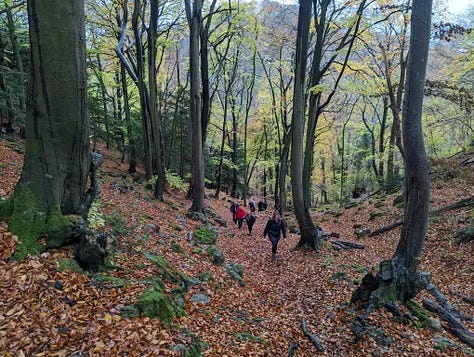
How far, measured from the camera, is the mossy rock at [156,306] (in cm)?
391

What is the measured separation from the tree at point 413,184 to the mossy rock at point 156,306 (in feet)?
12.2

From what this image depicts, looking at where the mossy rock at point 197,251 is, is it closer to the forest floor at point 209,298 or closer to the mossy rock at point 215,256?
the forest floor at point 209,298

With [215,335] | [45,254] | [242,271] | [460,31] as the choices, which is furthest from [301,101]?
[45,254]

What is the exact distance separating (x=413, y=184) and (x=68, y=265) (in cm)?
558

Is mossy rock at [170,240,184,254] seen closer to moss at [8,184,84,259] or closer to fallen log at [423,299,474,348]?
moss at [8,184,84,259]

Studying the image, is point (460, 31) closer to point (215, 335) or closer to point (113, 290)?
point (215, 335)

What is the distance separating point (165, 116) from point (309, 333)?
65.5 ft

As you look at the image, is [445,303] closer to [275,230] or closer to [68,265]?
[275,230]

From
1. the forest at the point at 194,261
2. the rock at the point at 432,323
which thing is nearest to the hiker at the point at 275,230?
the forest at the point at 194,261

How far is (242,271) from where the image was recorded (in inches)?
309

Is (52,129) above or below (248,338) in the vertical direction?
above

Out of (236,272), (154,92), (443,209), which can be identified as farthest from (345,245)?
(154,92)

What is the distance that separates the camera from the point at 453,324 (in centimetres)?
567

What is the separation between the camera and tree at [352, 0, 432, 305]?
525cm
